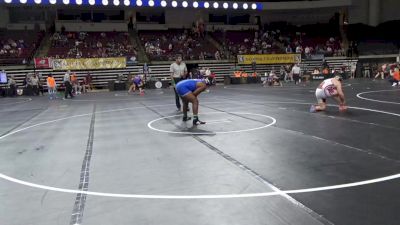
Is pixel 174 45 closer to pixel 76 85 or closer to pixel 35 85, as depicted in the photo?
pixel 76 85

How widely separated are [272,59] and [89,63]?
15762mm

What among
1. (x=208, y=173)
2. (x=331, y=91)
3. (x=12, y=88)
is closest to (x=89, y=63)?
(x=12, y=88)

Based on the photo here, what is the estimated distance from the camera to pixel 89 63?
3047 cm

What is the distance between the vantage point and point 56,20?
3603 centimetres

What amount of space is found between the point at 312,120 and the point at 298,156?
3.84 m

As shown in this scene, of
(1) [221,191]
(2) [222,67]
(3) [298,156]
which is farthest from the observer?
(2) [222,67]

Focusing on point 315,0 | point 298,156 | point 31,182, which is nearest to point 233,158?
point 298,156

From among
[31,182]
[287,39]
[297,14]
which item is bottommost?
[31,182]

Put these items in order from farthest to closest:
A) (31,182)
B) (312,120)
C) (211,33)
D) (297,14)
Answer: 1. (297,14)
2. (211,33)
3. (312,120)
4. (31,182)

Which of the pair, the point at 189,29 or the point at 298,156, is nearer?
the point at 298,156

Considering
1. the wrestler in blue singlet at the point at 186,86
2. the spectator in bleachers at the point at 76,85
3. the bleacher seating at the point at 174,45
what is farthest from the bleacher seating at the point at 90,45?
the wrestler in blue singlet at the point at 186,86

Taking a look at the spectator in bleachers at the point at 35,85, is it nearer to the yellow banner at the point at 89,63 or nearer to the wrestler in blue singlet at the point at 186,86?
the yellow banner at the point at 89,63

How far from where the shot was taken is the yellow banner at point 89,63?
2975 centimetres

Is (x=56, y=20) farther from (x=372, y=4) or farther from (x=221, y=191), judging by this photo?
(x=221, y=191)
